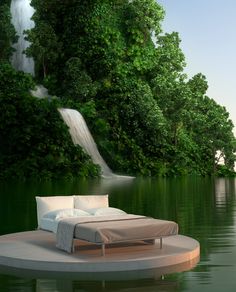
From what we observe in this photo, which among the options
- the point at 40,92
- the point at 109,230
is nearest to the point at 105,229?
the point at 109,230

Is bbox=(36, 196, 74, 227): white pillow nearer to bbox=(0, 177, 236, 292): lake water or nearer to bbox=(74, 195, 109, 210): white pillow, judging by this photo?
bbox=(74, 195, 109, 210): white pillow

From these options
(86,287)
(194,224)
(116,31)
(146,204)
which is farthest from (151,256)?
(116,31)

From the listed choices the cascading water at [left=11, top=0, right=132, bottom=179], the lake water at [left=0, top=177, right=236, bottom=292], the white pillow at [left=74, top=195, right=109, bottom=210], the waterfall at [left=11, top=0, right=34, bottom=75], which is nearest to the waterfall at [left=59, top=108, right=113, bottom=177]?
the cascading water at [left=11, top=0, right=132, bottom=179]

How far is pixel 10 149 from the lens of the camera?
28562mm

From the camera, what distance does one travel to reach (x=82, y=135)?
30531mm

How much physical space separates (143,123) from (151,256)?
1165 inches

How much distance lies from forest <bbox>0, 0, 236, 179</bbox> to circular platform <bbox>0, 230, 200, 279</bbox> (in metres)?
22.1

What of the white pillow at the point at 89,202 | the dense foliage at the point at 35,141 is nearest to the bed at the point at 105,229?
the white pillow at the point at 89,202

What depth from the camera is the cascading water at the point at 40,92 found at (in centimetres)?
3009

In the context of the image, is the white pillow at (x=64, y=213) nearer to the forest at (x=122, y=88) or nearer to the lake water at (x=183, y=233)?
the lake water at (x=183, y=233)

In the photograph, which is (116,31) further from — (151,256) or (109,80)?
(151,256)

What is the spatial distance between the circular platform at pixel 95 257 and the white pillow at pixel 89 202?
1.12 meters

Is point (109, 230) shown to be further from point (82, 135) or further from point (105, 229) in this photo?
point (82, 135)

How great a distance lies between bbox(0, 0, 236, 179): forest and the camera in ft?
105
